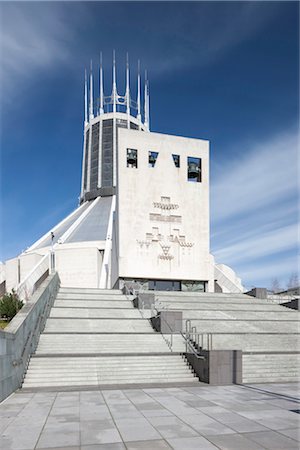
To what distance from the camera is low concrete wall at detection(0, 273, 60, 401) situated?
28.2 feet

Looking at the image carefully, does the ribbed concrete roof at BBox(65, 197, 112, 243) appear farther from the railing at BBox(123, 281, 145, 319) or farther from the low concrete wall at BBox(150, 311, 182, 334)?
the low concrete wall at BBox(150, 311, 182, 334)

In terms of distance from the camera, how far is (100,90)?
2473 inches

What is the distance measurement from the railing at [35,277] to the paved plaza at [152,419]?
75.9 ft

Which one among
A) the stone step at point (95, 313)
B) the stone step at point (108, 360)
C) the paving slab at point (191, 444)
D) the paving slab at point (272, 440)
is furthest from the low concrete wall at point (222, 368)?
the stone step at point (95, 313)

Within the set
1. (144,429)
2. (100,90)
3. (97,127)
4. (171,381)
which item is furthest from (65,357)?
(100,90)

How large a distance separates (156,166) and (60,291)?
37.6ft

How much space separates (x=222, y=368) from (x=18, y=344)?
5.49 metres

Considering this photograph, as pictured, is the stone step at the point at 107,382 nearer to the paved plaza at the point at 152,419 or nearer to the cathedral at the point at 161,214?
the paved plaza at the point at 152,419

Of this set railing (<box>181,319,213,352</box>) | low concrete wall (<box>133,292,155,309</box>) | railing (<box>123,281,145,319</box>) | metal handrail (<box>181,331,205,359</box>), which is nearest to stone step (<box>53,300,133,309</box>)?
low concrete wall (<box>133,292,155,309</box>)

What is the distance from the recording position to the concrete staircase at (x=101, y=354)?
10773mm

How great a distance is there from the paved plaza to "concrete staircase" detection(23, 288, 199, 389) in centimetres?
127

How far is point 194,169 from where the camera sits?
2917 centimetres

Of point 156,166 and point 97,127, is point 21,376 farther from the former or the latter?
point 97,127

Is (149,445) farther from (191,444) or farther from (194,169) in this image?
(194,169)
